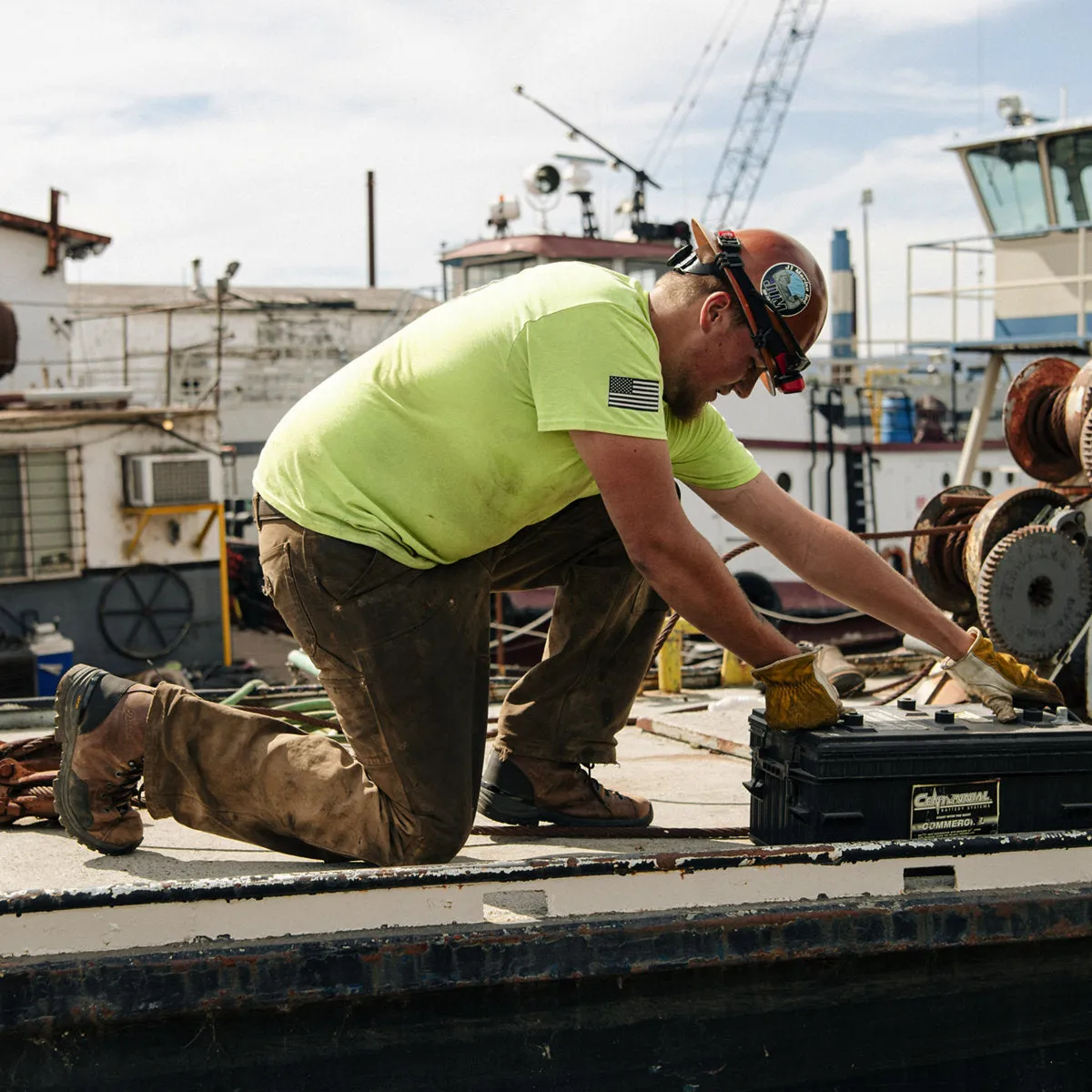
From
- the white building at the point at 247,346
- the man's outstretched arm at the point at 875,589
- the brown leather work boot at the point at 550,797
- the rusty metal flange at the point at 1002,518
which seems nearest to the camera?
the man's outstretched arm at the point at 875,589

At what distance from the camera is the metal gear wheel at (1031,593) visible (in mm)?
4723

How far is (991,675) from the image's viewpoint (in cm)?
343

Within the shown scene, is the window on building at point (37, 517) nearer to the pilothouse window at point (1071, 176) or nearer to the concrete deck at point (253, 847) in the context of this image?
the pilothouse window at point (1071, 176)

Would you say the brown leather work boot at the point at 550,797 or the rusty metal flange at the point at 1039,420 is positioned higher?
the rusty metal flange at the point at 1039,420

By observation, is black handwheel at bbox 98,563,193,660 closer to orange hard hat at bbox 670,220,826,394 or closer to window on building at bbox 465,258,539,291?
window on building at bbox 465,258,539,291

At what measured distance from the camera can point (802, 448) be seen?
53.9 ft

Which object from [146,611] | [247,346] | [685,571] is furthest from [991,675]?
[247,346]

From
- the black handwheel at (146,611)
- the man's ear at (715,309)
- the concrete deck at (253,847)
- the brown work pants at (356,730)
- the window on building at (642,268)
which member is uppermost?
the window on building at (642,268)

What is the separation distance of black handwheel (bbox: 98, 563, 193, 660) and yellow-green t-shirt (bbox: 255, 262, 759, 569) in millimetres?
13269

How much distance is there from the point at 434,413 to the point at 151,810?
1.13 metres

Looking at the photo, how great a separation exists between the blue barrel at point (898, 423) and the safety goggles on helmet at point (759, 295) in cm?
1533

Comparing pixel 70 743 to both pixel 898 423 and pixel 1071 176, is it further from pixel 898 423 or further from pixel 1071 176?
pixel 898 423

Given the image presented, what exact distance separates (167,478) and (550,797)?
499 inches

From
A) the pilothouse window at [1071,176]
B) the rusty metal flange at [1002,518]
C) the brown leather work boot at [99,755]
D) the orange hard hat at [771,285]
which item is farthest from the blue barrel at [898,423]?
the brown leather work boot at [99,755]
